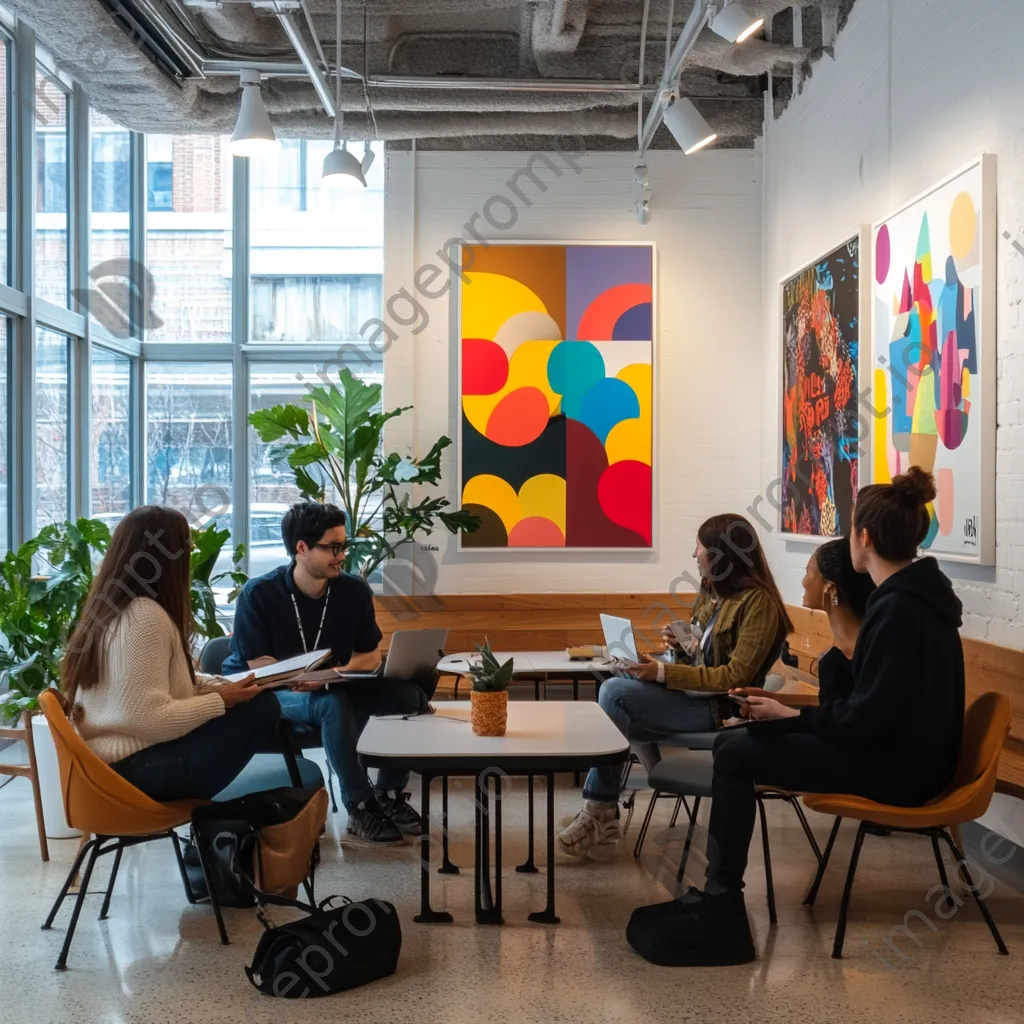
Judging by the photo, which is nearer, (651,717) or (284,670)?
(284,670)

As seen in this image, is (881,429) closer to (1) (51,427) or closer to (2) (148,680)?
(2) (148,680)

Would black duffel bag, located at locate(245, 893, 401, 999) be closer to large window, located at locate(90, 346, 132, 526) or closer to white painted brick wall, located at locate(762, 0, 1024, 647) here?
white painted brick wall, located at locate(762, 0, 1024, 647)

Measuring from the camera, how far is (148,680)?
3.12 meters

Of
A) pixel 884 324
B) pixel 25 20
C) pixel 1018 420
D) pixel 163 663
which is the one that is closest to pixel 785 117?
pixel 884 324

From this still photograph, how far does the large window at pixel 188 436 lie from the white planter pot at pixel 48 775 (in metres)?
3.53

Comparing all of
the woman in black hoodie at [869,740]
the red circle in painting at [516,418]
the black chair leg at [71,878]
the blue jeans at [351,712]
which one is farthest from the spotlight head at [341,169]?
the black chair leg at [71,878]

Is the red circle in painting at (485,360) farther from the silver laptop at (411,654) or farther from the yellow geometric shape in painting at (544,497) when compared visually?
the silver laptop at (411,654)

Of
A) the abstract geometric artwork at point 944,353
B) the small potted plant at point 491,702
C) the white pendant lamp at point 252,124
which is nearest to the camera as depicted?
the small potted plant at point 491,702

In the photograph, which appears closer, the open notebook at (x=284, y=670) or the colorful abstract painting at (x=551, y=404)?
the open notebook at (x=284, y=670)

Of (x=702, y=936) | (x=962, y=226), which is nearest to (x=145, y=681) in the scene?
(x=702, y=936)

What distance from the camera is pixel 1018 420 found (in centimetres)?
365

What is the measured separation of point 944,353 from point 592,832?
2151 mm

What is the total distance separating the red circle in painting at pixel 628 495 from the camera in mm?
6781

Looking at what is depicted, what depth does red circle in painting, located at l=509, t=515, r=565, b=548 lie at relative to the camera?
267 inches
